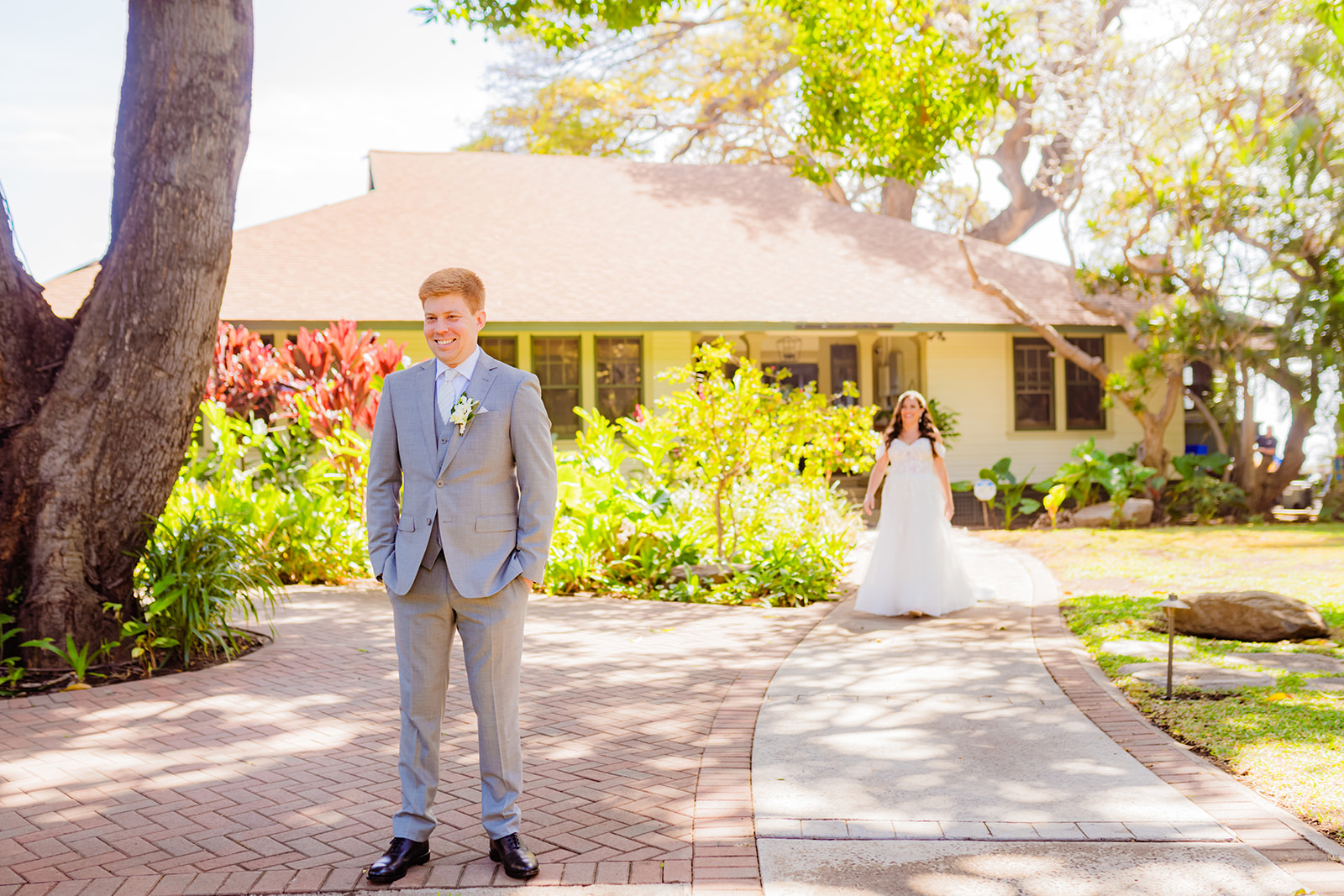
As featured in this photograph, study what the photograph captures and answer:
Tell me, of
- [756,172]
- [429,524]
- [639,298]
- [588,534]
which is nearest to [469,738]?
[429,524]

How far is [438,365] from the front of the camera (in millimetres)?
3787

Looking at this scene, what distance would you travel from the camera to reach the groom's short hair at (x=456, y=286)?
358 cm

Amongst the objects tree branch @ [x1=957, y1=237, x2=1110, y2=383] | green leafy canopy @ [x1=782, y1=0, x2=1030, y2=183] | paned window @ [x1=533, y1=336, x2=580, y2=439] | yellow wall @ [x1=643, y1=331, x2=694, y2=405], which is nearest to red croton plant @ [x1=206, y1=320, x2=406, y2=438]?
paned window @ [x1=533, y1=336, x2=580, y2=439]

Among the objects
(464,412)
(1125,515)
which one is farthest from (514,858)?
(1125,515)

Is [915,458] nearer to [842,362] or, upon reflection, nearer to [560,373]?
[560,373]

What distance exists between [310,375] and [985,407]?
11765mm

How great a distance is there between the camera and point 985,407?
19.4 m

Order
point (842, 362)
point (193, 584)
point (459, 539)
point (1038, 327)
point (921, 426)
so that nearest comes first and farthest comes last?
point (459, 539), point (193, 584), point (921, 426), point (1038, 327), point (842, 362)

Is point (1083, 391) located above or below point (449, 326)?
above

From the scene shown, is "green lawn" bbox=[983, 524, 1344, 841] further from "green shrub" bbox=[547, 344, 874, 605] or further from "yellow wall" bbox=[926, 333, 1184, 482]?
"yellow wall" bbox=[926, 333, 1184, 482]

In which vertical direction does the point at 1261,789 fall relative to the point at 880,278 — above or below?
below

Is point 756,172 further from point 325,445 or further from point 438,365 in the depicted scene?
point 438,365

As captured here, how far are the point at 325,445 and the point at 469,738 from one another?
270 inches

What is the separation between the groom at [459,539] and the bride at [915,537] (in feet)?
18.6
